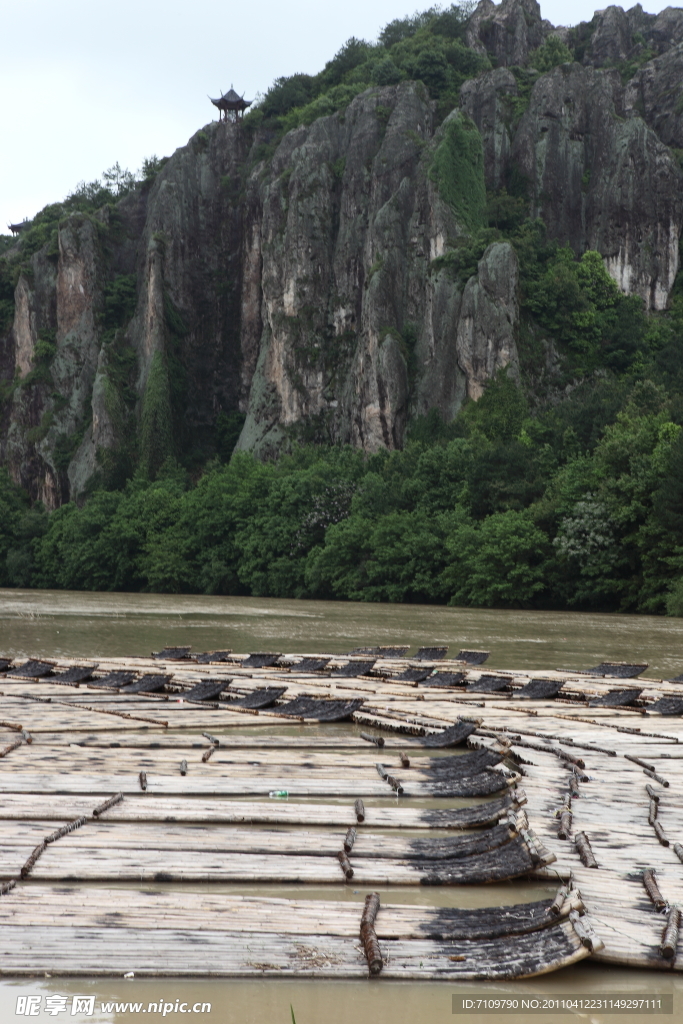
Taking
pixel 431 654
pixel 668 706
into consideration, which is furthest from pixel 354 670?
pixel 668 706

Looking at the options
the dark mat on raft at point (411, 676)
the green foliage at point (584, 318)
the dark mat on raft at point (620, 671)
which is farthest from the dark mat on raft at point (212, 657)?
the green foliage at point (584, 318)

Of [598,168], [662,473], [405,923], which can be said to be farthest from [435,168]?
[405,923]

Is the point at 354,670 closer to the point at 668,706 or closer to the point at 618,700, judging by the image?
→ the point at 618,700

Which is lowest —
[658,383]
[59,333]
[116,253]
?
[658,383]

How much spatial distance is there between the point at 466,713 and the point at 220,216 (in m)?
67.4

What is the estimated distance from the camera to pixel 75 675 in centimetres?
1489

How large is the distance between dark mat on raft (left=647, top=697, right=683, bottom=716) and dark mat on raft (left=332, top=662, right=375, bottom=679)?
183 inches

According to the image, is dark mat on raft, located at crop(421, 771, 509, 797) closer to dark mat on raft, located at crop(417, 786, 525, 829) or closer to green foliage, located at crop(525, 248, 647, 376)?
dark mat on raft, located at crop(417, 786, 525, 829)

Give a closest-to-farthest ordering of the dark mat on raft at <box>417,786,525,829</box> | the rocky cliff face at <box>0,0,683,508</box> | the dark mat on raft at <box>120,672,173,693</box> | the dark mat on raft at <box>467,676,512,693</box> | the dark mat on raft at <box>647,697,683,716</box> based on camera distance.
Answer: the dark mat on raft at <box>417,786,525,829</box> → the dark mat on raft at <box>647,697,683,716</box> → the dark mat on raft at <box>120,672,173,693</box> → the dark mat on raft at <box>467,676,512,693</box> → the rocky cliff face at <box>0,0,683,508</box>

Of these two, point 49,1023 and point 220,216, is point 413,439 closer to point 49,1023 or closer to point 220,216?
point 220,216

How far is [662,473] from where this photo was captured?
33719 mm

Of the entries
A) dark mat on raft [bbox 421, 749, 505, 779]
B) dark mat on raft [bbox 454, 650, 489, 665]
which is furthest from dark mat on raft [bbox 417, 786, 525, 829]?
dark mat on raft [bbox 454, 650, 489, 665]

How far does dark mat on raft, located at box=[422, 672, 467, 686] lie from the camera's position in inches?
582

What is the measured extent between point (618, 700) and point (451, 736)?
375 centimetres
